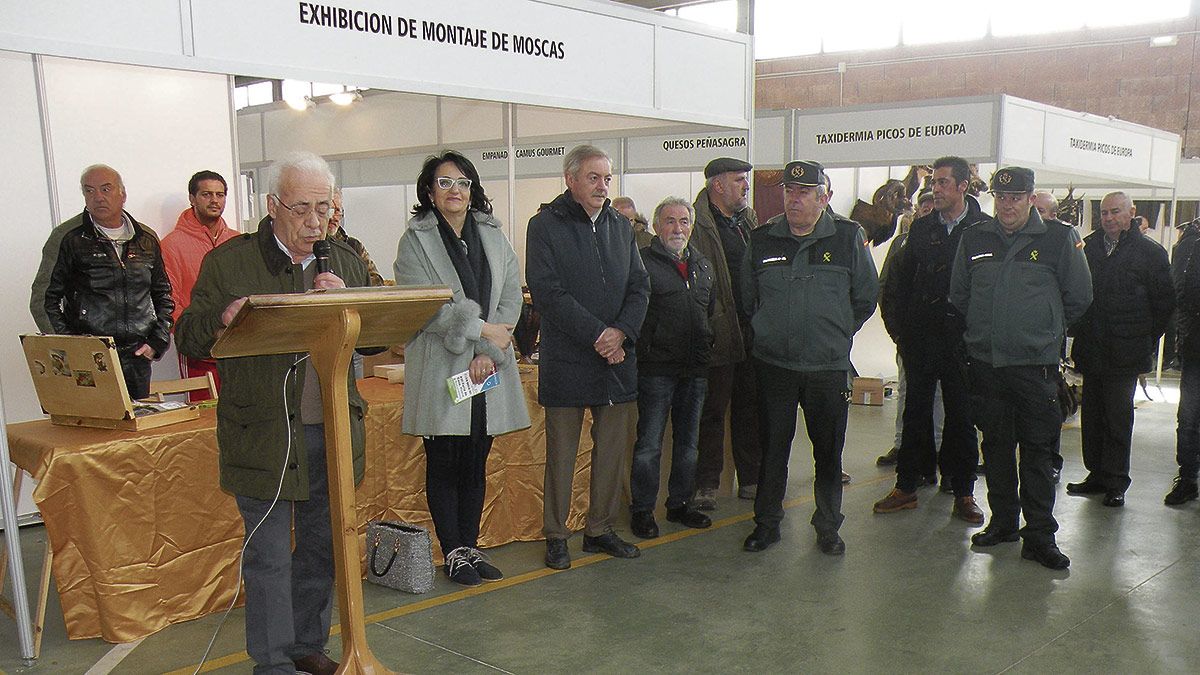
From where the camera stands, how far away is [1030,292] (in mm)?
3609

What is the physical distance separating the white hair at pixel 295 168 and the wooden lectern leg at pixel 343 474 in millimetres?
380

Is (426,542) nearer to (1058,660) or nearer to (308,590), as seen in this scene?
(308,590)

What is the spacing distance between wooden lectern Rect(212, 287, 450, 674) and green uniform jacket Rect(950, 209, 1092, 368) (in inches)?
92.9

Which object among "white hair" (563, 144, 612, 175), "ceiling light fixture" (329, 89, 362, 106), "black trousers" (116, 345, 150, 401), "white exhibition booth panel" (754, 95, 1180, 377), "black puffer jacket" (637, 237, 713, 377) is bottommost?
"black trousers" (116, 345, 150, 401)

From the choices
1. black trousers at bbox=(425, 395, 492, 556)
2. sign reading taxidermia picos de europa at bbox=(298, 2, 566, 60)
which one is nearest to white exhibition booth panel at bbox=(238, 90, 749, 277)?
sign reading taxidermia picos de europa at bbox=(298, 2, 566, 60)

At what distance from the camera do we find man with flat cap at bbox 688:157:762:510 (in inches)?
169

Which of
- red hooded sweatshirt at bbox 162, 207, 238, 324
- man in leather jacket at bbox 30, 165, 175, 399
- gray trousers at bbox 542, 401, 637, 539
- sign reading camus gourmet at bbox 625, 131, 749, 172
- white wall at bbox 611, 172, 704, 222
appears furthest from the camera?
white wall at bbox 611, 172, 704, 222

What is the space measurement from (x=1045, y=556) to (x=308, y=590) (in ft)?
8.99

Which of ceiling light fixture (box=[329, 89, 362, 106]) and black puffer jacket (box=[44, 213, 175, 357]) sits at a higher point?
ceiling light fixture (box=[329, 89, 362, 106])

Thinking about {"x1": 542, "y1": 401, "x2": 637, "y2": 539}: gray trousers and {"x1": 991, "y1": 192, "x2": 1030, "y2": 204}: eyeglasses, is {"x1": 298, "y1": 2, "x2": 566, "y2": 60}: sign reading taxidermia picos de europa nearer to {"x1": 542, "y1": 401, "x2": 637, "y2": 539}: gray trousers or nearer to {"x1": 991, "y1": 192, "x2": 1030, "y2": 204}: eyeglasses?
{"x1": 542, "y1": 401, "x2": 637, "y2": 539}: gray trousers

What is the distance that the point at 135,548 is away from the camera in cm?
294

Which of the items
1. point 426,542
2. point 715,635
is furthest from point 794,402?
point 426,542

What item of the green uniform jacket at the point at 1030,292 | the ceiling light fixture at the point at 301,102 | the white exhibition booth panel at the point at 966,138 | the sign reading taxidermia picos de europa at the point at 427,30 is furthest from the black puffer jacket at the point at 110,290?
the ceiling light fixture at the point at 301,102

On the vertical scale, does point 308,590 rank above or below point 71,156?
below
